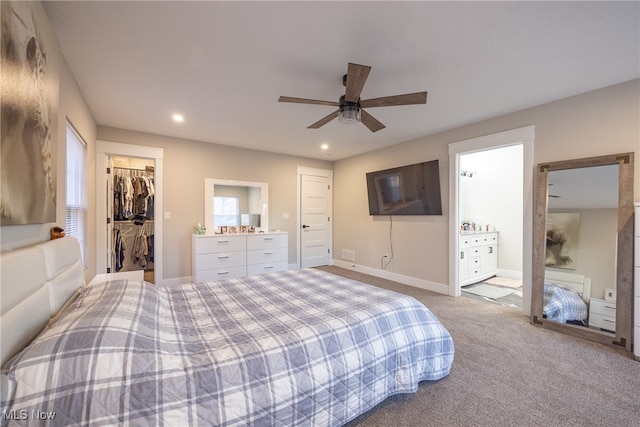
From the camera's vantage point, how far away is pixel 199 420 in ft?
3.18

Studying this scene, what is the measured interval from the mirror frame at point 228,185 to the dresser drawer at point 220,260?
0.56m

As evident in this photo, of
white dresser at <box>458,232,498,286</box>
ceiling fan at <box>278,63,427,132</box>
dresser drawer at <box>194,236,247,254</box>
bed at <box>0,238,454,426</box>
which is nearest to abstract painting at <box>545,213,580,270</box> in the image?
white dresser at <box>458,232,498,286</box>

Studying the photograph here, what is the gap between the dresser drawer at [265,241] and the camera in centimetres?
424

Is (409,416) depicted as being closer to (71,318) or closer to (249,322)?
(249,322)

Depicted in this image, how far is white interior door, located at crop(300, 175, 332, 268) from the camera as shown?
17.6 feet

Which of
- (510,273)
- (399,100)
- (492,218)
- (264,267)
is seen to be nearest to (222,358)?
(399,100)

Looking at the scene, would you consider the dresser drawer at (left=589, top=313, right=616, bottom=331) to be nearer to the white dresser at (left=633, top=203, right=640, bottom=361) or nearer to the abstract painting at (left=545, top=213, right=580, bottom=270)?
the white dresser at (left=633, top=203, right=640, bottom=361)

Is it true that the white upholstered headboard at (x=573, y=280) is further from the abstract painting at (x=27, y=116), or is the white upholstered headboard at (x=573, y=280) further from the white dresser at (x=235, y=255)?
the abstract painting at (x=27, y=116)

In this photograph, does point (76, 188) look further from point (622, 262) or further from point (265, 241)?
point (622, 262)

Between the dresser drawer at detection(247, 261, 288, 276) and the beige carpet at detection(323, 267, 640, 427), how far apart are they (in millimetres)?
2878

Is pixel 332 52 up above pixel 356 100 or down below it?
above

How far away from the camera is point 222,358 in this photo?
3.60ft

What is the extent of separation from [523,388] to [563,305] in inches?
57.6

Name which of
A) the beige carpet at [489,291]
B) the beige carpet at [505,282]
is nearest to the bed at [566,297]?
the beige carpet at [489,291]
